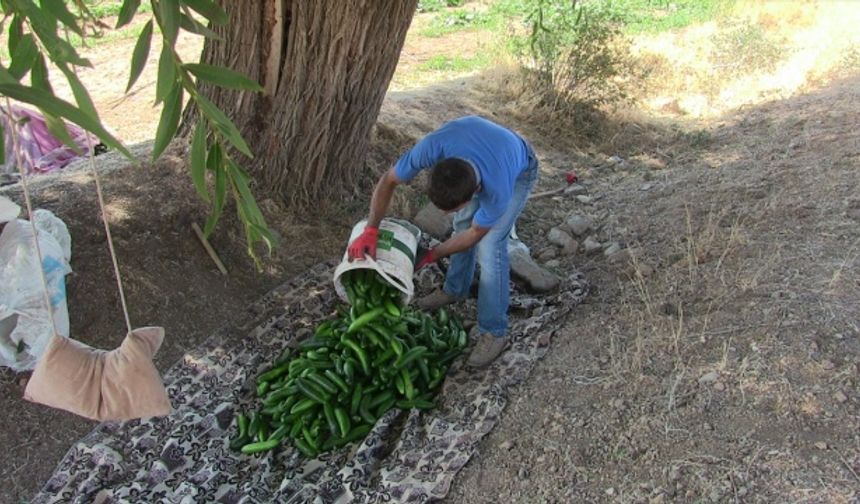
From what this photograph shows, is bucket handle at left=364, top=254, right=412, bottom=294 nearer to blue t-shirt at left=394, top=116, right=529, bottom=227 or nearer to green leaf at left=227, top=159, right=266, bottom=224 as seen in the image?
blue t-shirt at left=394, top=116, right=529, bottom=227

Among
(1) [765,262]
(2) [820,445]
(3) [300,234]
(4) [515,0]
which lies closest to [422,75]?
(4) [515,0]

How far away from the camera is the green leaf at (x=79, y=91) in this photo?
206 cm

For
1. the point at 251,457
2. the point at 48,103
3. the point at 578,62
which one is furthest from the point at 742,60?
the point at 48,103

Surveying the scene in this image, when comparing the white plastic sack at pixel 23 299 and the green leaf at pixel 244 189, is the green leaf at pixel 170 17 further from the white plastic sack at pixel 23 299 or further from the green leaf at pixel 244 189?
the white plastic sack at pixel 23 299

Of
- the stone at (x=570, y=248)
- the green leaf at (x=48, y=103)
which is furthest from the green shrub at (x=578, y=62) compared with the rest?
the green leaf at (x=48, y=103)

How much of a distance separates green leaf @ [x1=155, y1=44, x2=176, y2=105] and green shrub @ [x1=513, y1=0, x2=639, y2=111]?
231 inches

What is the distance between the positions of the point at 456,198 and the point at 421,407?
1.08 meters

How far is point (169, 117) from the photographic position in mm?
2203

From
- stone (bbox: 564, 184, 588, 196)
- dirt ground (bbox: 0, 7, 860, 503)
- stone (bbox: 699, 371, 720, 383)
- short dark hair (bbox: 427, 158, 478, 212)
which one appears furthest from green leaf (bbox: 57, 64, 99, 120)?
stone (bbox: 564, 184, 588, 196)

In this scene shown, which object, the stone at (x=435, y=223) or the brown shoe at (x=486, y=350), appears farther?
the stone at (x=435, y=223)

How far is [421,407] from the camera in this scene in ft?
12.2

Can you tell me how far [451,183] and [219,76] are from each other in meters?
1.37

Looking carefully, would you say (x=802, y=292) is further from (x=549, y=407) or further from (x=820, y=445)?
(x=549, y=407)

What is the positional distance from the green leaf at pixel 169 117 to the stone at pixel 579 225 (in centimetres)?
362
